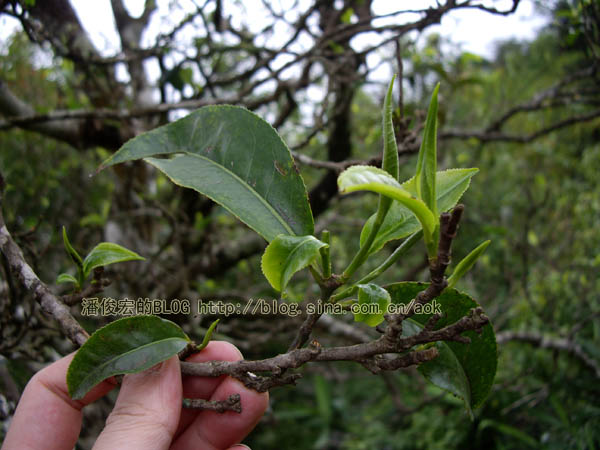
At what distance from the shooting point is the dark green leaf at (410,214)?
71 cm

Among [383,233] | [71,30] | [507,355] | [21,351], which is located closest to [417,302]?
[383,233]

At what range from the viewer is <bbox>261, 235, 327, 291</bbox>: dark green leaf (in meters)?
0.64

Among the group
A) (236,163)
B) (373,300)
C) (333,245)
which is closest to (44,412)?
(236,163)

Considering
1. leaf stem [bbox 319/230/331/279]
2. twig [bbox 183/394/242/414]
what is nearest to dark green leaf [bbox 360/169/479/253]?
leaf stem [bbox 319/230/331/279]

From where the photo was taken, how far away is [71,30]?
1.99 meters

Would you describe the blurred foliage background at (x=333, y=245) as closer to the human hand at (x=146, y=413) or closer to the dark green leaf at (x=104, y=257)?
the human hand at (x=146, y=413)

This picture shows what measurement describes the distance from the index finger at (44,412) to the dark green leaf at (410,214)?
2.21 ft

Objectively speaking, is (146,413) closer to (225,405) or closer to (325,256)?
(225,405)

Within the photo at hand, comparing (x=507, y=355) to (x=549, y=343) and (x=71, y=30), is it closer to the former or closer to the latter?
(x=549, y=343)

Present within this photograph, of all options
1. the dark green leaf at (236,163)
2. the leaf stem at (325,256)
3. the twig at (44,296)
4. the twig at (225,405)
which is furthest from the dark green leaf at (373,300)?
the twig at (44,296)

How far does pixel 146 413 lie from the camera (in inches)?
32.5

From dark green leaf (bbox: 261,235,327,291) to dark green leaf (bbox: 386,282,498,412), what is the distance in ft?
0.66

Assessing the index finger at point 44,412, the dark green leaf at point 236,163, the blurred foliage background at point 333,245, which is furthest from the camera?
the blurred foliage background at point 333,245

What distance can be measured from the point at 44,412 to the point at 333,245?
7.56ft
